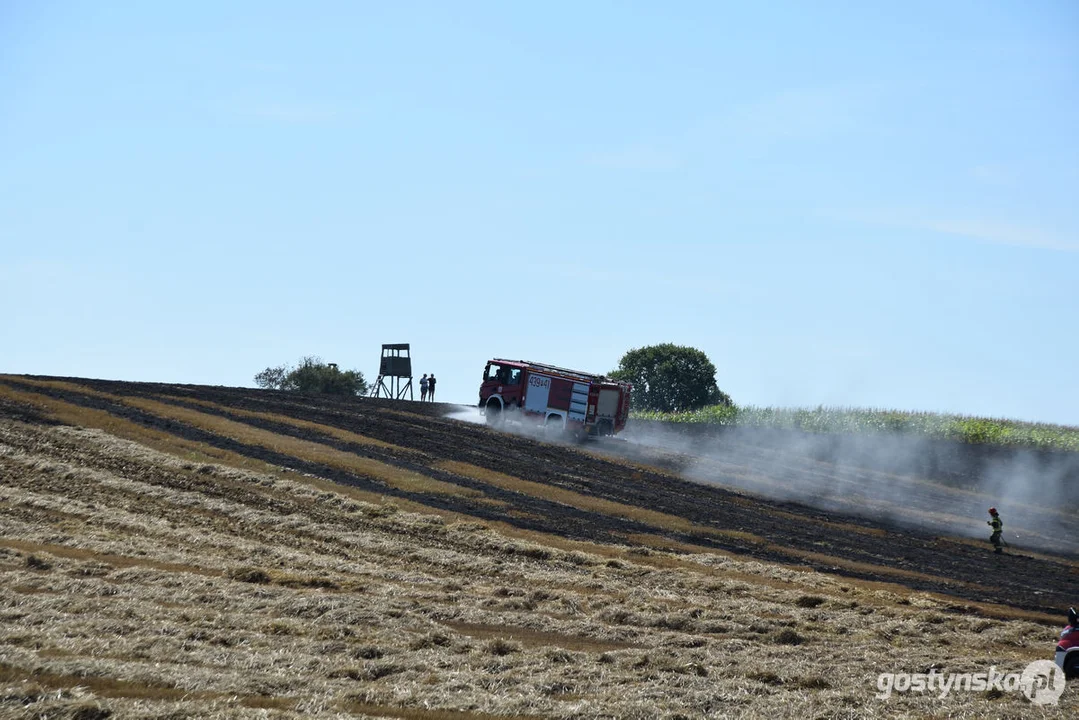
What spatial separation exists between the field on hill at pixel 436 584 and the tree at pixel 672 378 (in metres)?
80.8

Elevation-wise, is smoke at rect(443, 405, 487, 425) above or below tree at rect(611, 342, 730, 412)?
below

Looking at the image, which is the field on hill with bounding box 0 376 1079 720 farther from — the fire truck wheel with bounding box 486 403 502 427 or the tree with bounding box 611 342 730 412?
the tree with bounding box 611 342 730 412

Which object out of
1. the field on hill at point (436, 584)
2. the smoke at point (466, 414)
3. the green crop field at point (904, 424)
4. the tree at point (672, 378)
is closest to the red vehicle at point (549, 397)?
the smoke at point (466, 414)

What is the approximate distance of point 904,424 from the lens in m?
92.9

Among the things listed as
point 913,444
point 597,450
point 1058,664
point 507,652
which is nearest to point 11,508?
point 507,652

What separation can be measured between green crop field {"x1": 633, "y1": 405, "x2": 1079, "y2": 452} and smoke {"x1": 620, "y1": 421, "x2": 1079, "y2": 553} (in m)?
3.01

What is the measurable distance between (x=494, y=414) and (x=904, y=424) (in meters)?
42.1

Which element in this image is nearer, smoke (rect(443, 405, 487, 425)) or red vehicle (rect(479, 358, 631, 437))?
red vehicle (rect(479, 358, 631, 437))

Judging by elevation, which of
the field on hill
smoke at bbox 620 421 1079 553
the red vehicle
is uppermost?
the red vehicle

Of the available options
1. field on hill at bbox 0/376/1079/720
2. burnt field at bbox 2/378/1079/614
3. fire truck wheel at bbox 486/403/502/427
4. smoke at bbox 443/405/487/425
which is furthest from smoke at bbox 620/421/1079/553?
smoke at bbox 443/405/487/425

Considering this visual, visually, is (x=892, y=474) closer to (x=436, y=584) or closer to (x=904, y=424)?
(x=904, y=424)

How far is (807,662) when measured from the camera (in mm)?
21062

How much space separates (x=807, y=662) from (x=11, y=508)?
22695 millimetres

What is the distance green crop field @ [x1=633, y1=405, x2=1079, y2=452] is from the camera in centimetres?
8400
